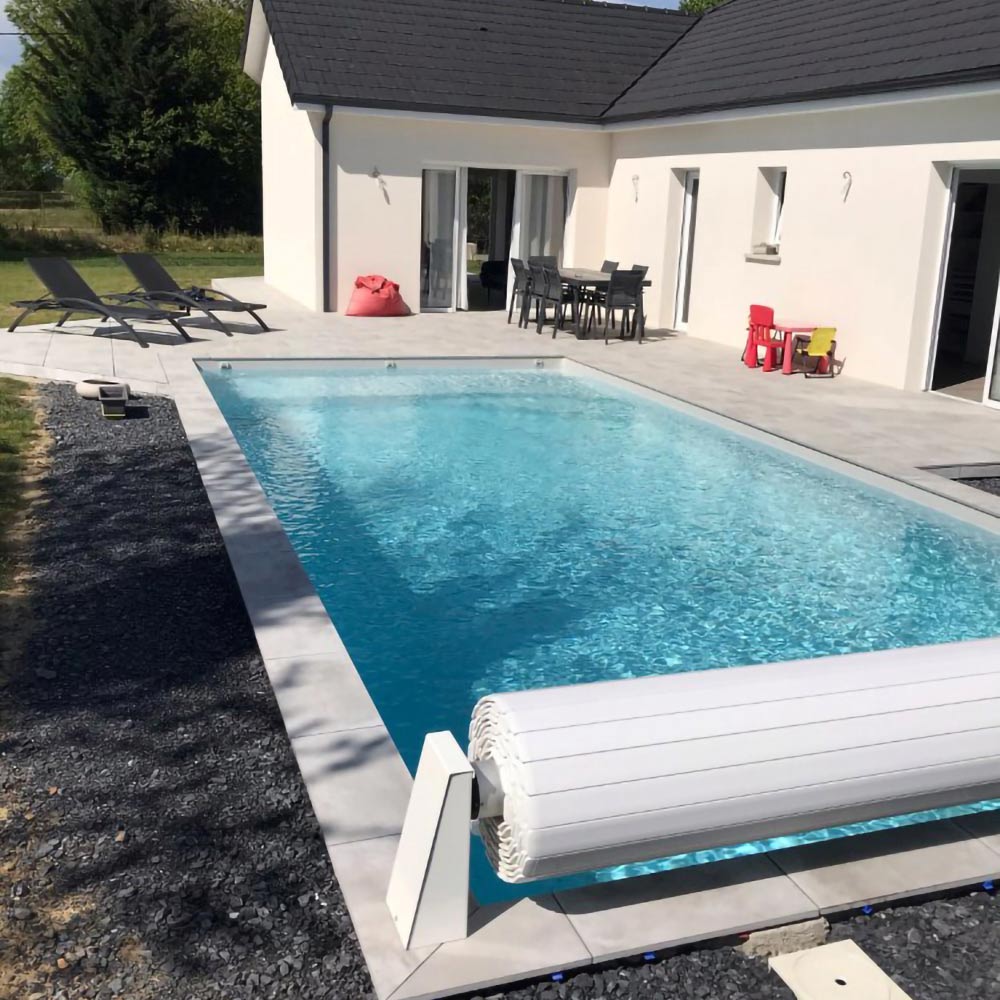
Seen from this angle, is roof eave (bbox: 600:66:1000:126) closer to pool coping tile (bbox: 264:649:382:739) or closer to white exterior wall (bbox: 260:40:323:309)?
white exterior wall (bbox: 260:40:323:309)

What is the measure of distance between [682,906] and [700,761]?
553 mm

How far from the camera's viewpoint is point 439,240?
18.8 metres

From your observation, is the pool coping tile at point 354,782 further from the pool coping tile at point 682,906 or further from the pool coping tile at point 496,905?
the pool coping tile at point 682,906

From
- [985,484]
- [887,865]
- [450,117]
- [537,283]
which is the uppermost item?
[450,117]

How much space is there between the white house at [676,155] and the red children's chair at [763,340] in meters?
0.64

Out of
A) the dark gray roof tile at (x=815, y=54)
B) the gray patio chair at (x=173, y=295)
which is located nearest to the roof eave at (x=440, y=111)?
the dark gray roof tile at (x=815, y=54)

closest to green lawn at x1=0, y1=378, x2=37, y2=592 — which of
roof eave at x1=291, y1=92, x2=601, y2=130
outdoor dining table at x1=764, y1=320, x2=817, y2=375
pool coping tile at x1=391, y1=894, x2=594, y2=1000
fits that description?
pool coping tile at x1=391, y1=894, x2=594, y2=1000

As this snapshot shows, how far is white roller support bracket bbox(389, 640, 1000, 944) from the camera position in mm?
2961

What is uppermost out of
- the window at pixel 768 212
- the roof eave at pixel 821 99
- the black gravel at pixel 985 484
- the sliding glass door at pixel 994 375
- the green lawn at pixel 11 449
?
the roof eave at pixel 821 99

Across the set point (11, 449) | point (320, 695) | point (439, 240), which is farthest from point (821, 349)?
point (320, 695)

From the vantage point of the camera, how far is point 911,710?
3.33m

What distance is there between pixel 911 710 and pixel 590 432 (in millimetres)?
7846

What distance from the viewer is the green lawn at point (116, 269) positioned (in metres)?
19.0

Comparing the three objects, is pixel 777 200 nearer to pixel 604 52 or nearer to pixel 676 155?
pixel 676 155
